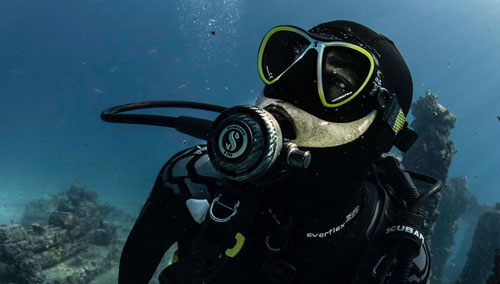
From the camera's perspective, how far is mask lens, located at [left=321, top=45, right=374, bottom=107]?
1795mm

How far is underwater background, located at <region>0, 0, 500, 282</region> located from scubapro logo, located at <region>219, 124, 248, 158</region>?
243ft

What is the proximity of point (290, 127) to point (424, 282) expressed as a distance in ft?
5.06

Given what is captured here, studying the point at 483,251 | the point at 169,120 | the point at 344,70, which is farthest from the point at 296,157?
the point at 483,251

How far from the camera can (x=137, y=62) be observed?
101 meters

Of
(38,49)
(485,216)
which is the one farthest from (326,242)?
(38,49)

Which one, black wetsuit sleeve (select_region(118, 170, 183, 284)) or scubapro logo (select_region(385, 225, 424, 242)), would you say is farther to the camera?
black wetsuit sleeve (select_region(118, 170, 183, 284))

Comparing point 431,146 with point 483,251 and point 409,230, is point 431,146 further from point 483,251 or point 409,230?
point 409,230

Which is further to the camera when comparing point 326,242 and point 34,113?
point 34,113

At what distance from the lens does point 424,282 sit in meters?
2.04

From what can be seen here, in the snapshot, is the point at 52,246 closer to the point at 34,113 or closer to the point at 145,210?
the point at 145,210

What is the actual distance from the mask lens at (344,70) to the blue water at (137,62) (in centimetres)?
7289

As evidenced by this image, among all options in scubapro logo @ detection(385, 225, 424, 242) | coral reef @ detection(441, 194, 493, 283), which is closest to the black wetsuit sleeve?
scubapro logo @ detection(385, 225, 424, 242)

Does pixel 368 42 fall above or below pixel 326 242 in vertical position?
above

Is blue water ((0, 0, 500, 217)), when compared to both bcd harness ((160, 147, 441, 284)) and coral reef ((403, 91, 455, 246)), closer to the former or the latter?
coral reef ((403, 91, 455, 246))
